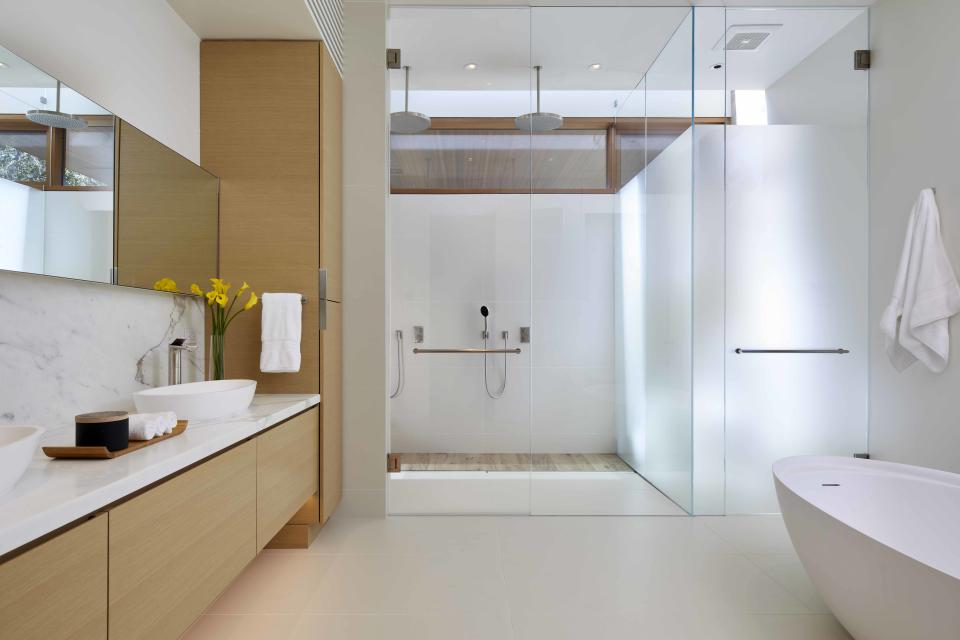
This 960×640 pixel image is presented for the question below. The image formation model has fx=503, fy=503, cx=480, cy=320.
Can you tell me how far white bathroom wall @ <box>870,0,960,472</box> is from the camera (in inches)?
98.7

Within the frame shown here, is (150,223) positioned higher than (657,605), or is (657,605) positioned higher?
(150,223)

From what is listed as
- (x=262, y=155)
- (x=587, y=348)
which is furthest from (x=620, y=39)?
(x=262, y=155)

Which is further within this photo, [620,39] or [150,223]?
[620,39]

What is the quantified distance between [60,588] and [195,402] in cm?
85

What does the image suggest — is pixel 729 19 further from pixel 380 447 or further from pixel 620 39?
pixel 380 447

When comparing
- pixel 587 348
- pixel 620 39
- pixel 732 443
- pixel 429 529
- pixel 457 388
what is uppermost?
pixel 620 39

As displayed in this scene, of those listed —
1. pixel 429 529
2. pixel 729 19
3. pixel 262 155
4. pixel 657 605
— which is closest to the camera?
pixel 657 605

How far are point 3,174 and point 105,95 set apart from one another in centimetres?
66

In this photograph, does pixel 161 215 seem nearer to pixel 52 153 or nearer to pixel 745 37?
pixel 52 153

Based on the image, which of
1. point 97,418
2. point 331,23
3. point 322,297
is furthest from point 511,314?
point 97,418

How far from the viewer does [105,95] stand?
6.22ft

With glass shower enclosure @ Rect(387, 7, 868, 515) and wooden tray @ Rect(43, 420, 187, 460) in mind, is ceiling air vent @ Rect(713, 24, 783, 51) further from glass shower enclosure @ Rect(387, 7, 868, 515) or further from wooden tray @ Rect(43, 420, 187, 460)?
wooden tray @ Rect(43, 420, 187, 460)

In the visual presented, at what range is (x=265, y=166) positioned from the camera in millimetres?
2547

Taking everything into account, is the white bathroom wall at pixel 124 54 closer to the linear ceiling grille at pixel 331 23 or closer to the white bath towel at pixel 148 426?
the linear ceiling grille at pixel 331 23
